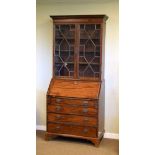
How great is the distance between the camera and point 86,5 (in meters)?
4.60

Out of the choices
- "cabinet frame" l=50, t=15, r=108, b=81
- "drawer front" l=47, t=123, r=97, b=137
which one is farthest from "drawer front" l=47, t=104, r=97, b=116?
"cabinet frame" l=50, t=15, r=108, b=81

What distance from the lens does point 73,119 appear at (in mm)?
4266

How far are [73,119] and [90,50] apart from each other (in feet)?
3.87

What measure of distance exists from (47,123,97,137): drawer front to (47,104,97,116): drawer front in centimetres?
23

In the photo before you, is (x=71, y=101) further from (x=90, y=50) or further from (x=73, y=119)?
(x=90, y=50)

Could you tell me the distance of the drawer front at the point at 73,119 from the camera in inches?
164

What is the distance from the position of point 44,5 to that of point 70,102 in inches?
74.9

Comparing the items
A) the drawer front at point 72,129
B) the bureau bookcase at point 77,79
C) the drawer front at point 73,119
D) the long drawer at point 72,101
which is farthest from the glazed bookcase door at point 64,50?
the drawer front at point 72,129

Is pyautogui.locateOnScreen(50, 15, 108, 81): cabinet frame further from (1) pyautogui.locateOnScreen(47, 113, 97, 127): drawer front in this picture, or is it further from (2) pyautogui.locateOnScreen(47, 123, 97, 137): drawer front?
(2) pyautogui.locateOnScreen(47, 123, 97, 137): drawer front

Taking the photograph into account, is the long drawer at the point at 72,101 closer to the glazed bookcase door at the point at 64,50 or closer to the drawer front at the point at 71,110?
the drawer front at the point at 71,110

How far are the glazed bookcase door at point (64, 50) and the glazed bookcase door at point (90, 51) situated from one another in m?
0.16
